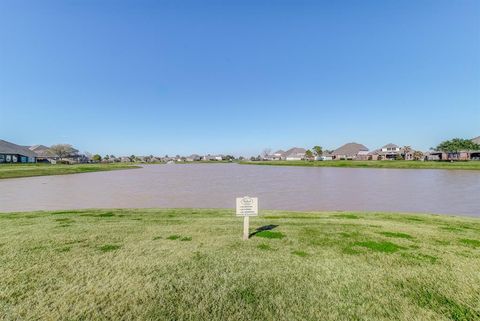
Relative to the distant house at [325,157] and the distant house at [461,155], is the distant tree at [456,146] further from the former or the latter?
the distant house at [325,157]

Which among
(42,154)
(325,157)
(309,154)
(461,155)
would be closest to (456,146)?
(461,155)

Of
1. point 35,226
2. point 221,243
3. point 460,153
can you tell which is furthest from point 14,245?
point 460,153

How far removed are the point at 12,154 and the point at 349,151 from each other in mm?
144312

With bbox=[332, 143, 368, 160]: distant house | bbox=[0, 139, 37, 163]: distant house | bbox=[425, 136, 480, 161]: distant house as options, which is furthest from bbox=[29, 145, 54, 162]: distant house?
bbox=[425, 136, 480, 161]: distant house

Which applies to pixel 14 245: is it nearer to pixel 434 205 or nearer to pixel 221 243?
pixel 221 243

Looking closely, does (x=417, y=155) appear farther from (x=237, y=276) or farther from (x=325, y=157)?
(x=237, y=276)

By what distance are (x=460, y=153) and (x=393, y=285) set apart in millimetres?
108605

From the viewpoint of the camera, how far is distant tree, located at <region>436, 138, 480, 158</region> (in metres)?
81.2

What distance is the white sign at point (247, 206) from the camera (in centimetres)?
601

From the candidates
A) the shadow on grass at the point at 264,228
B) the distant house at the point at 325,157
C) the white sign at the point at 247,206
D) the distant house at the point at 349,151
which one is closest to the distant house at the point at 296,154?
the distant house at the point at 325,157

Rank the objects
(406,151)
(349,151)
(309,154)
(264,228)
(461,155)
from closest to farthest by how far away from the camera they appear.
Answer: (264,228)
(461,155)
(406,151)
(349,151)
(309,154)

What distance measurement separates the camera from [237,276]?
4145mm

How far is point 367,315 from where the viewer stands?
321cm

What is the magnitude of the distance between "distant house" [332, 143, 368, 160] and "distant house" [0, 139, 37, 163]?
139m
